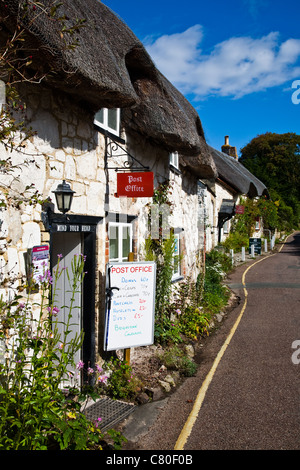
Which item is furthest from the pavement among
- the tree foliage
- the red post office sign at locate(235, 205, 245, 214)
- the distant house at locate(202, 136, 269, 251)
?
the tree foliage

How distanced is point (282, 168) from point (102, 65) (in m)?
36.9

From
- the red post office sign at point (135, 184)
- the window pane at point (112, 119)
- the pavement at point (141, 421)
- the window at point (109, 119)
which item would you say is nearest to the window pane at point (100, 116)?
the window at point (109, 119)

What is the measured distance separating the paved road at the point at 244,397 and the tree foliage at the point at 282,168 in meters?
30.8

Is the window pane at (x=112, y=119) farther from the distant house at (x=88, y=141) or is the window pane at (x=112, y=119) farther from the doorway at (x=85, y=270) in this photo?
the doorway at (x=85, y=270)

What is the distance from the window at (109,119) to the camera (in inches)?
207

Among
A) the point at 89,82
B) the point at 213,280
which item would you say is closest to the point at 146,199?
the point at 89,82

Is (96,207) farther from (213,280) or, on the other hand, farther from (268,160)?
(268,160)

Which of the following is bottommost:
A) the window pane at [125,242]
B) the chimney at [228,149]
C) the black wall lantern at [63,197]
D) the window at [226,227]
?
the window pane at [125,242]

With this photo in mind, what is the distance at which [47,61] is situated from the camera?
11.6 ft

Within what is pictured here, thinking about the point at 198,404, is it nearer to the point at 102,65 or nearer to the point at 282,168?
the point at 102,65

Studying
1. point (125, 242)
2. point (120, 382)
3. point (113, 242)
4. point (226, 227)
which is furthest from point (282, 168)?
point (120, 382)

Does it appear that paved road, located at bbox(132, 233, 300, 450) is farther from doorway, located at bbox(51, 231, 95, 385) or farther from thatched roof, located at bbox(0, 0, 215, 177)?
thatched roof, located at bbox(0, 0, 215, 177)

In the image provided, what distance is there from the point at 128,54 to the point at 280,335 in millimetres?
5677

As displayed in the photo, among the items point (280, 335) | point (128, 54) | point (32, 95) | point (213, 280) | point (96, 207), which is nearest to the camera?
point (32, 95)
